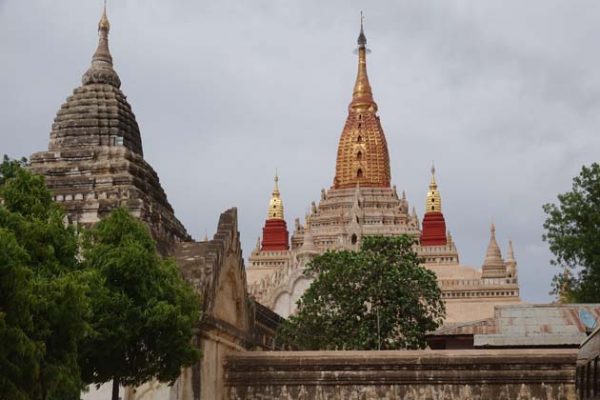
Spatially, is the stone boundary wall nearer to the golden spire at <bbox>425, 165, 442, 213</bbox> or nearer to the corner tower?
the corner tower

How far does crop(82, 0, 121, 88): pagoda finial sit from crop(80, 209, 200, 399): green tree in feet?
68.6

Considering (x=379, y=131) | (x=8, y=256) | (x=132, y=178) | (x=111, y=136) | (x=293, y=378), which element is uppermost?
(x=379, y=131)

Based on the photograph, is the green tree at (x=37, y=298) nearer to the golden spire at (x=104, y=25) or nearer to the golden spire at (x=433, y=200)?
the golden spire at (x=104, y=25)

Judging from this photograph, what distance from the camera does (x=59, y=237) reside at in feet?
40.8

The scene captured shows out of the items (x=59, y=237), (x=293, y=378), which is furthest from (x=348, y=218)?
(x=59, y=237)

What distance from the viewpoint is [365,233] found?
2591 inches

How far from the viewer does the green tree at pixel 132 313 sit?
42.5ft

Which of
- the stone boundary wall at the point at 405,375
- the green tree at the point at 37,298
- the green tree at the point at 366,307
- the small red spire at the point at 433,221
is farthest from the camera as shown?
the small red spire at the point at 433,221

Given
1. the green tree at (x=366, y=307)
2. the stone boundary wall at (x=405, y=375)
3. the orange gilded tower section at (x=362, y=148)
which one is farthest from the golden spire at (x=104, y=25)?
the orange gilded tower section at (x=362, y=148)

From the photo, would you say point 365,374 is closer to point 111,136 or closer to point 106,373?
point 106,373

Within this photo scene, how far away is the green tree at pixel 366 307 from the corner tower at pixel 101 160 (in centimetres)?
486

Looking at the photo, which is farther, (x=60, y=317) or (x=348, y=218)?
(x=348, y=218)

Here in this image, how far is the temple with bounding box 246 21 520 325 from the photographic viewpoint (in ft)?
188

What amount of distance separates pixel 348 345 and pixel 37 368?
55.1ft
